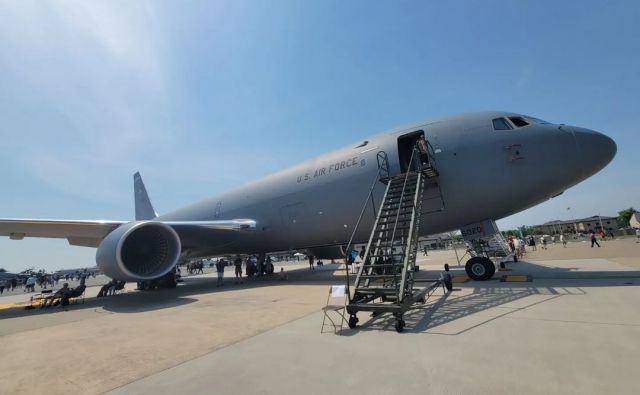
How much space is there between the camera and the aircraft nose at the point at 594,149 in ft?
24.9

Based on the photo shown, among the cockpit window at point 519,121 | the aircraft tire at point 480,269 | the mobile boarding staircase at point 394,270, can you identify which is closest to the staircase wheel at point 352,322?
the mobile boarding staircase at point 394,270

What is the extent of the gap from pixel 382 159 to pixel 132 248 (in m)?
9.36

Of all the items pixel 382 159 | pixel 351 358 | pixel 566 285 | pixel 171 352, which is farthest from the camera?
pixel 382 159

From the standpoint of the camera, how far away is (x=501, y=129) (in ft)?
27.4

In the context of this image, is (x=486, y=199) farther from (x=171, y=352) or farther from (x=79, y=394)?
(x=79, y=394)

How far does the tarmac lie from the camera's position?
284 cm

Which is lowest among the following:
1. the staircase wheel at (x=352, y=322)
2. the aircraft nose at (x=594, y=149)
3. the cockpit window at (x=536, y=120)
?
the staircase wheel at (x=352, y=322)

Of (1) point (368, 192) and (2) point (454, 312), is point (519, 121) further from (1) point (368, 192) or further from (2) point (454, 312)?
(2) point (454, 312)

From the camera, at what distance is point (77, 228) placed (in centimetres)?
1189

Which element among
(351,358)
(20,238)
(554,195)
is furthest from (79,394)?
(20,238)

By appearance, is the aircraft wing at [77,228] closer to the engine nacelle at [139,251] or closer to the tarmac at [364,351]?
the engine nacelle at [139,251]

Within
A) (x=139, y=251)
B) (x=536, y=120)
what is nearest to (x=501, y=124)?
(x=536, y=120)

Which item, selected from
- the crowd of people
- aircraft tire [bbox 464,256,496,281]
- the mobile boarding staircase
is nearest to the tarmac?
the mobile boarding staircase

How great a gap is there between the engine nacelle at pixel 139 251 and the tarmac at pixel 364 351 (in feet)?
9.09
